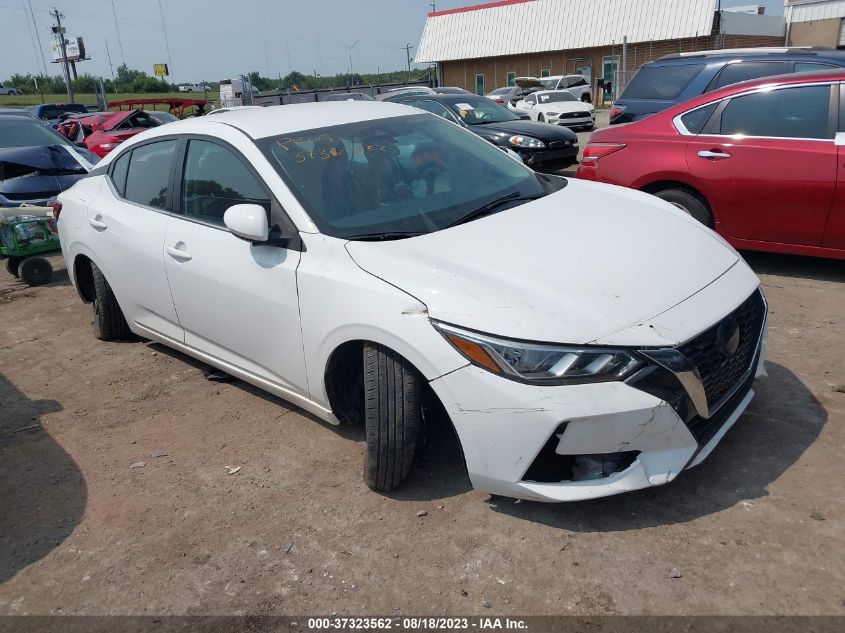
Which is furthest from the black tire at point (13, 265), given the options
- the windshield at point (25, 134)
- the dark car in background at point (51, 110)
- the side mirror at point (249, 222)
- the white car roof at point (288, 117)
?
the dark car in background at point (51, 110)

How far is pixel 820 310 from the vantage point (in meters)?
4.84

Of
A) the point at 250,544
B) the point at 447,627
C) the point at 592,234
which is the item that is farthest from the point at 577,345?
the point at 250,544

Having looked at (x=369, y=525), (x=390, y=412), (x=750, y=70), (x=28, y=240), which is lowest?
(x=369, y=525)

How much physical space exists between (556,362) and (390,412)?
2.47 feet

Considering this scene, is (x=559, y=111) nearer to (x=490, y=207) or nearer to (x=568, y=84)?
(x=568, y=84)

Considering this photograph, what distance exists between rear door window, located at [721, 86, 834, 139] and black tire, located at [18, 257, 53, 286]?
6.59 meters

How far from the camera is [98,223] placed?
464 centimetres

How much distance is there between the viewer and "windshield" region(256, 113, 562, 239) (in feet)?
11.0

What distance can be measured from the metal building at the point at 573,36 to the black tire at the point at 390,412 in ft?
85.7

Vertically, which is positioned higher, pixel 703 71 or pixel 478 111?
pixel 703 71

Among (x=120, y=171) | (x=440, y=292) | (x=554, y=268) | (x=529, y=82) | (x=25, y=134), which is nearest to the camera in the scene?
(x=440, y=292)

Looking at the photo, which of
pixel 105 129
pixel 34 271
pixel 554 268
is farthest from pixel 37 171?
pixel 105 129

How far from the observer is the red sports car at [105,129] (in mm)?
14070

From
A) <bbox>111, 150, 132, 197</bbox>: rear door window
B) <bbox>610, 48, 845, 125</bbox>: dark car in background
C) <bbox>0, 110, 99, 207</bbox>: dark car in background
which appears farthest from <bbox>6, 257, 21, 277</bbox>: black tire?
<bbox>610, 48, 845, 125</bbox>: dark car in background
